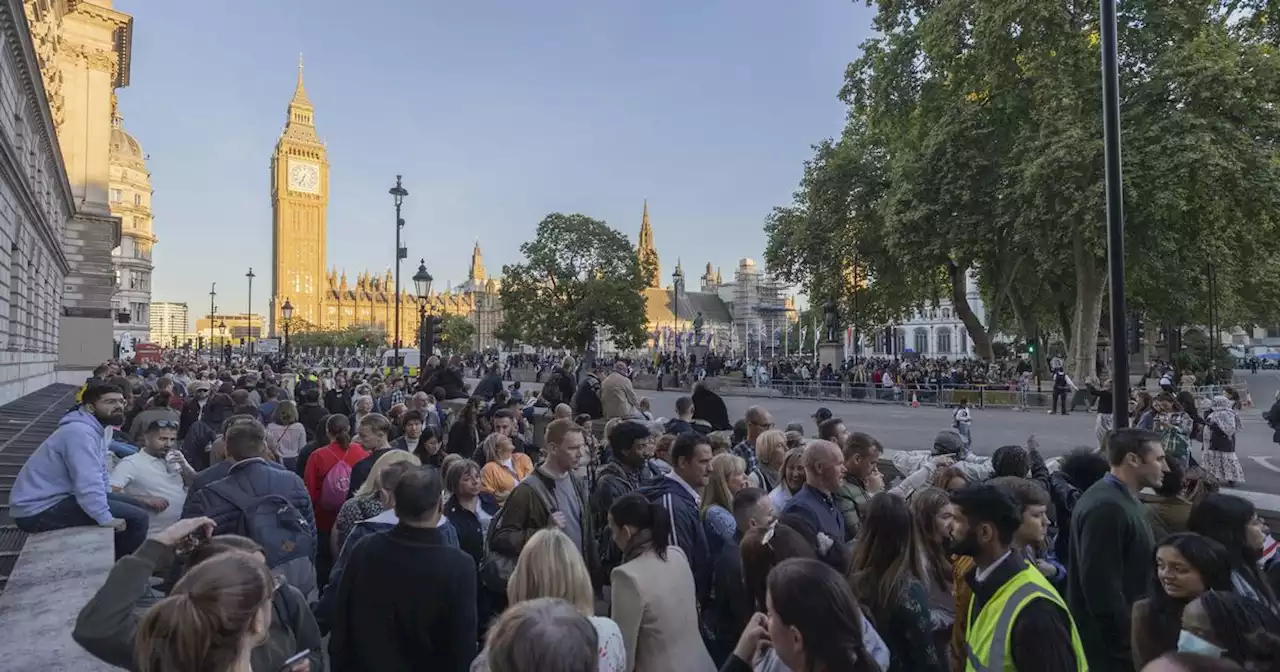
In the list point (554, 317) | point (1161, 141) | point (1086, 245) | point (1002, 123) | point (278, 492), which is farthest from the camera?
point (554, 317)

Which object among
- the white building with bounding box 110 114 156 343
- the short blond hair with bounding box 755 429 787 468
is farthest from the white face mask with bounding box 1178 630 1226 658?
the white building with bounding box 110 114 156 343

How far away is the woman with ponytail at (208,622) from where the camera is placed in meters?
2.16

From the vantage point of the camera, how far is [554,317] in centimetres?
5562

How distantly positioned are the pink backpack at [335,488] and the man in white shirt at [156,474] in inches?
39.0

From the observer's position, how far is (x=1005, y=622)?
3.05 m

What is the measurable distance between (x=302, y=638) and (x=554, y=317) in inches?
2082

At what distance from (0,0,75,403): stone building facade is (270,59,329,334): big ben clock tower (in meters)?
122

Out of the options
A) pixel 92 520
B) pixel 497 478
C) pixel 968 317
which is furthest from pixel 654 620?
pixel 968 317

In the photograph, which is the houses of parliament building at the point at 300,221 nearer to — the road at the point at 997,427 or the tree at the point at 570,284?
the tree at the point at 570,284

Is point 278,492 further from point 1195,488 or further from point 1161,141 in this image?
point 1161,141

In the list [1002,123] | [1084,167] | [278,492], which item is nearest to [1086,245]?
[1084,167]

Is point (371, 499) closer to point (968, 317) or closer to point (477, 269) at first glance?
point (968, 317)

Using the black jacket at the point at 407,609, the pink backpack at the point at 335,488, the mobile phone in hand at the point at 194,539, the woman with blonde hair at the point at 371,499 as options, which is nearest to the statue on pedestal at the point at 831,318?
the pink backpack at the point at 335,488

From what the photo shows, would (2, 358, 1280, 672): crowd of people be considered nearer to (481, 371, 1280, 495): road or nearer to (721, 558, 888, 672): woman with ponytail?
(721, 558, 888, 672): woman with ponytail
